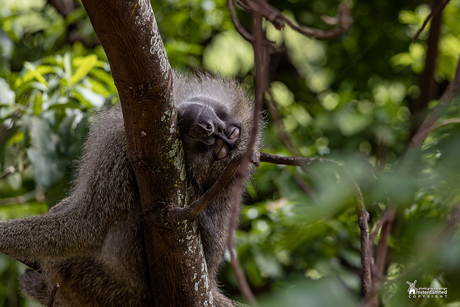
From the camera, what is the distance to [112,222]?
107 inches

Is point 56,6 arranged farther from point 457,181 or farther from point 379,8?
point 457,181

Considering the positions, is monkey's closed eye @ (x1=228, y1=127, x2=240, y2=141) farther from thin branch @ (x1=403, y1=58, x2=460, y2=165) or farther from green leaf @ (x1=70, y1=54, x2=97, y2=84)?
green leaf @ (x1=70, y1=54, x2=97, y2=84)

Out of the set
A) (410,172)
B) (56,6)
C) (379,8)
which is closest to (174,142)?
(410,172)

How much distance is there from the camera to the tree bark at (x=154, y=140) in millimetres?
1907

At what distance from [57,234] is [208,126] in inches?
43.4

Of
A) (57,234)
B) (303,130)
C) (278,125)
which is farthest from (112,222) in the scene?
(303,130)

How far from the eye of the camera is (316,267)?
4125 millimetres

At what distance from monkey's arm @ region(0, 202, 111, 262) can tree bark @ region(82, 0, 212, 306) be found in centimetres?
40

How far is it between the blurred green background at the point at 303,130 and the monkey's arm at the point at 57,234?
661 mm

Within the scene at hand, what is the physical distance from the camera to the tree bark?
191 centimetres

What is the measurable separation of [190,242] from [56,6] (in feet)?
15.4

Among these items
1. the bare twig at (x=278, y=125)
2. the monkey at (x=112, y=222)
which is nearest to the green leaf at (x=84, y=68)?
the monkey at (x=112, y=222)

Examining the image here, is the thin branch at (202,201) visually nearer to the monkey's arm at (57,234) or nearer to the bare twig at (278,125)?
the bare twig at (278,125)

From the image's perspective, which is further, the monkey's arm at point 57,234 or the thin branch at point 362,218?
the monkey's arm at point 57,234
